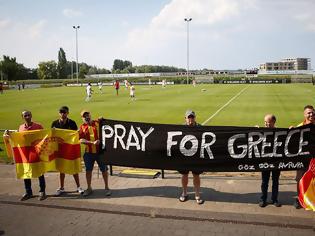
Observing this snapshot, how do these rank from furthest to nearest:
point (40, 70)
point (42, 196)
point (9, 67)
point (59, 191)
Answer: point (40, 70), point (9, 67), point (59, 191), point (42, 196)

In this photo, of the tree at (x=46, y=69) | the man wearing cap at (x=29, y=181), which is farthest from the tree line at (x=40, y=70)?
the man wearing cap at (x=29, y=181)

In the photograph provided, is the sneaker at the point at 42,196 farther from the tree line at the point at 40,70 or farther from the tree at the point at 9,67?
the tree at the point at 9,67

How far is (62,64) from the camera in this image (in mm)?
141625

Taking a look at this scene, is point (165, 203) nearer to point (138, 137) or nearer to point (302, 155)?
point (138, 137)

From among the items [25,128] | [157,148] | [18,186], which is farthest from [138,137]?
[18,186]

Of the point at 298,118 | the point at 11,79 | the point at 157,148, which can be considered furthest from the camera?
the point at 11,79

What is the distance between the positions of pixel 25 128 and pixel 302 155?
629cm

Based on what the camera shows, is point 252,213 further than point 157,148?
No

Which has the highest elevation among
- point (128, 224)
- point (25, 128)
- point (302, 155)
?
point (25, 128)

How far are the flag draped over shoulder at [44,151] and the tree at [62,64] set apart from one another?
433ft

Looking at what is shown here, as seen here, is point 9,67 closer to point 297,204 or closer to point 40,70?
point 40,70

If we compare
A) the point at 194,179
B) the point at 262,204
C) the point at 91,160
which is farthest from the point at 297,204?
the point at 91,160

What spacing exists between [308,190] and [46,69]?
129 metres

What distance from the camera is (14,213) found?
7578 mm
